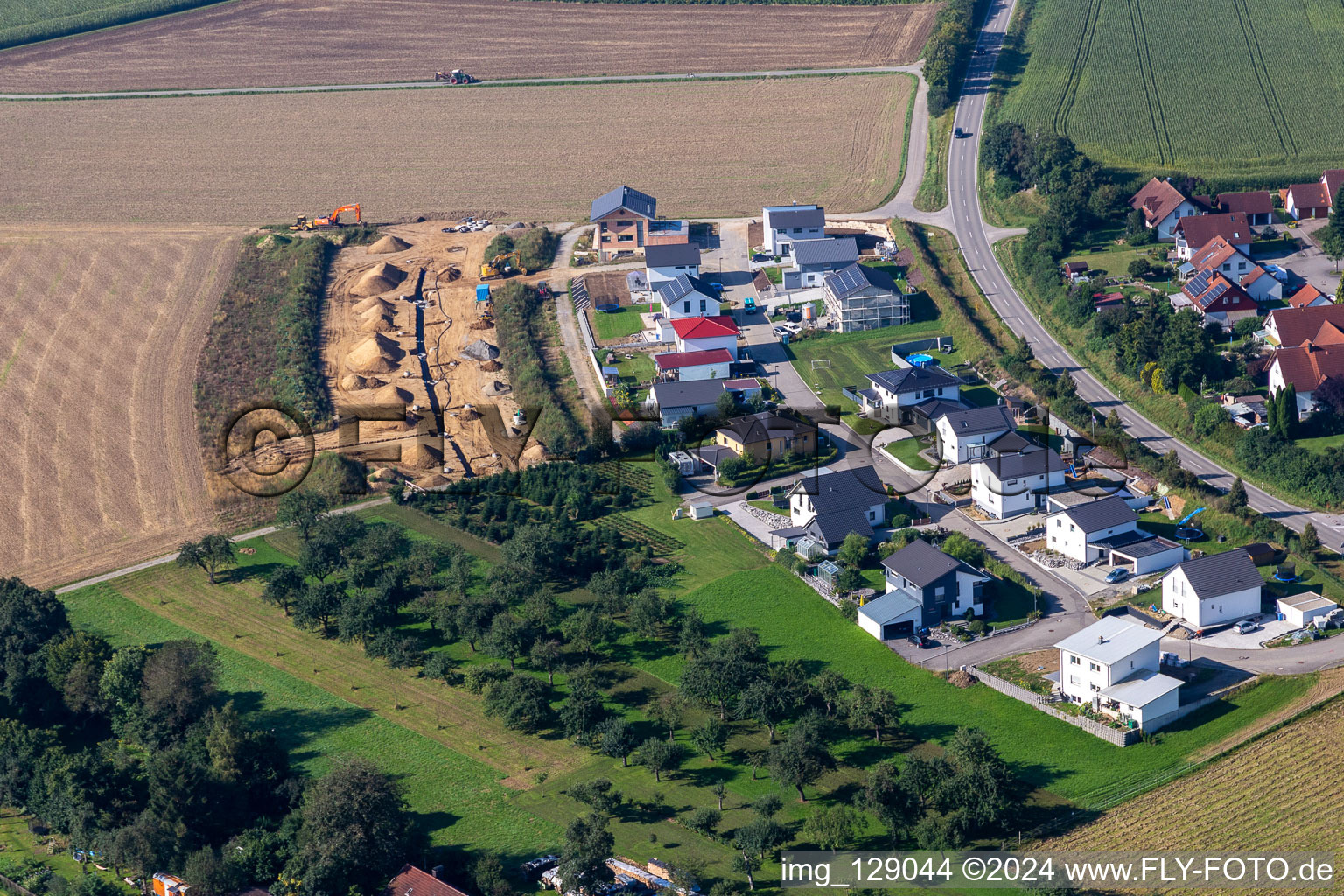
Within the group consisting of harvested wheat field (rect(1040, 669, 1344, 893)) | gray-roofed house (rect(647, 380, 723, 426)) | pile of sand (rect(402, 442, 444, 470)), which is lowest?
harvested wheat field (rect(1040, 669, 1344, 893))

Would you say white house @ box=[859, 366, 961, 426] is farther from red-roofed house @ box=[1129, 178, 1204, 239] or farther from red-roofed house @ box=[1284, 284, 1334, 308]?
red-roofed house @ box=[1129, 178, 1204, 239]

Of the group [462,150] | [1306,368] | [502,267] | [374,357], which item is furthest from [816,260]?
[462,150]

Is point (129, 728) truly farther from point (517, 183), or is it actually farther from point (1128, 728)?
point (517, 183)

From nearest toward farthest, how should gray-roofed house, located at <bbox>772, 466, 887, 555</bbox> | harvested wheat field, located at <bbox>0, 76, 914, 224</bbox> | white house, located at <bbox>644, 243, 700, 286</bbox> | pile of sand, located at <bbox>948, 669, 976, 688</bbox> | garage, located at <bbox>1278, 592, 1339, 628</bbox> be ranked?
pile of sand, located at <bbox>948, 669, 976, 688</bbox>
garage, located at <bbox>1278, 592, 1339, 628</bbox>
gray-roofed house, located at <bbox>772, 466, 887, 555</bbox>
white house, located at <bbox>644, 243, 700, 286</bbox>
harvested wheat field, located at <bbox>0, 76, 914, 224</bbox>

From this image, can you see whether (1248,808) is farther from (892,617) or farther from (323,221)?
(323,221)

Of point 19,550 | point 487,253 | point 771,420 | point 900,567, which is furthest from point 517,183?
point 900,567

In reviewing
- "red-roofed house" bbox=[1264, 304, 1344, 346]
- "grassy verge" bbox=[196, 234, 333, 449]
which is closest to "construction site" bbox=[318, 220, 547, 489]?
"grassy verge" bbox=[196, 234, 333, 449]

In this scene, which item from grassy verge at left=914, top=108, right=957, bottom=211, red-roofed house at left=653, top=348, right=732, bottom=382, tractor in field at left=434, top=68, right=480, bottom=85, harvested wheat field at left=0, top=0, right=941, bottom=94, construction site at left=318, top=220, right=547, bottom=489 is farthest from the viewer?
harvested wheat field at left=0, top=0, right=941, bottom=94
